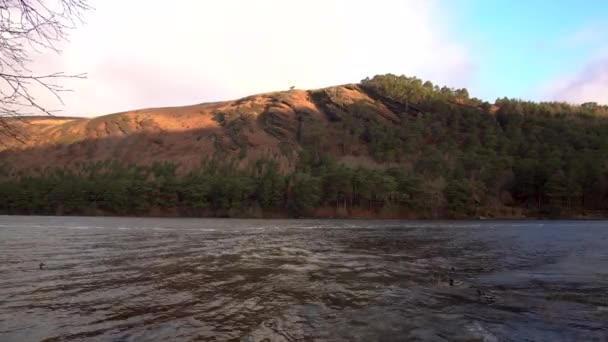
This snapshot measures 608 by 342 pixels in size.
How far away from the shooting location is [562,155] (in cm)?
14088

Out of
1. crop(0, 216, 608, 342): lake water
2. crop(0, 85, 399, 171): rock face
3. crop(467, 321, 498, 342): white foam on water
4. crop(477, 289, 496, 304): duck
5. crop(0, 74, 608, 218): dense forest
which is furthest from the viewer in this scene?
crop(0, 85, 399, 171): rock face

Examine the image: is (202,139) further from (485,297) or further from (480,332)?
(480,332)

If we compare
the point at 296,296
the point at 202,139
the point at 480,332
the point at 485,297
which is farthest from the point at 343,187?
the point at 480,332

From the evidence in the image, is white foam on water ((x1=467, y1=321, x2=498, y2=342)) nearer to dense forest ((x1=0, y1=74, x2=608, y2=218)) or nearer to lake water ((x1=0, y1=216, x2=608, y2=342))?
lake water ((x1=0, y1=216, x2=608, y2=342))

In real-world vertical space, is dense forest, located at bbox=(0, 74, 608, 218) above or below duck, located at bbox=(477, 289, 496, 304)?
above

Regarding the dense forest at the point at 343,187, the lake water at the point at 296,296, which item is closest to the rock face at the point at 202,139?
the dense forest at the point at 343,187

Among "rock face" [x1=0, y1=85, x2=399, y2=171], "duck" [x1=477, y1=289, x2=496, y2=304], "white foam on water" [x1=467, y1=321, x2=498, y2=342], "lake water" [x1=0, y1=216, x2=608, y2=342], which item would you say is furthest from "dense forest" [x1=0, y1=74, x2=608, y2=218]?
"white foam on water" [x1=467, y1=321, x2=498, y2=342]

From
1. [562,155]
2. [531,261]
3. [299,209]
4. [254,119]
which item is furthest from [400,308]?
[254,119]

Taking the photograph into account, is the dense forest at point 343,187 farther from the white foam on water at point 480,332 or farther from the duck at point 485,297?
the white foam on water at point 480,332

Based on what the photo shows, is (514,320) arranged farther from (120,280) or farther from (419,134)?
(419,134)

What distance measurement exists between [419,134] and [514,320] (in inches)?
6641

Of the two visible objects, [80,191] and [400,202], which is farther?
[80,191]

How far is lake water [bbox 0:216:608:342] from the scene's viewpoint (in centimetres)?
1324

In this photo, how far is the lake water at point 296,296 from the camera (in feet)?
43.4
